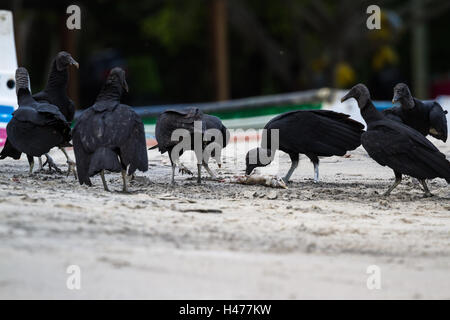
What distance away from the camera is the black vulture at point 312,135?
8.20m

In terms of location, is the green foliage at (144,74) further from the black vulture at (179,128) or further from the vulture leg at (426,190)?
the vulture leg at (426,190)

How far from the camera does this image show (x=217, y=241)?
18.7 ft

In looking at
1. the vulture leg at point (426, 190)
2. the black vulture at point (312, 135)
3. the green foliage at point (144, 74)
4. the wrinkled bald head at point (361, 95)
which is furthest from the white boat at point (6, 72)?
the green foliage at point (144, 74)

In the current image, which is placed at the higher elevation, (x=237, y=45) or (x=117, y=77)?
(x=237, y=45)

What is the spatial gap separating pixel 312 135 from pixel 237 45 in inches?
740

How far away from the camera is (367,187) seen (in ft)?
27.4

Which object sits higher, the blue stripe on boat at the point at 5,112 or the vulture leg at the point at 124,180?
the blue stripe on boat at the point at 5,112

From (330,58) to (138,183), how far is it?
14203 millimetres

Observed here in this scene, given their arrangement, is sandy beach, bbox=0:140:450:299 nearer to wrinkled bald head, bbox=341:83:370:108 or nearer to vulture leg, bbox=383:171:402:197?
vulture leg, bbox=383:171:402:197

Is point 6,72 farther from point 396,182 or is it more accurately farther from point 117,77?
point 396,182

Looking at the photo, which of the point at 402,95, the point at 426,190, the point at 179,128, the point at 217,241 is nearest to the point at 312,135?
Answer: the point at 402,95

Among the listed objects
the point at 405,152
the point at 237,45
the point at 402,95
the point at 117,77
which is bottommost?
the point at 405,152

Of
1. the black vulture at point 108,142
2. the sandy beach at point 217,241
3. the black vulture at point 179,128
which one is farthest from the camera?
the black vulture at point 179,128

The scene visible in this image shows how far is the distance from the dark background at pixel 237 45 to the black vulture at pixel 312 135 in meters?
10.6
